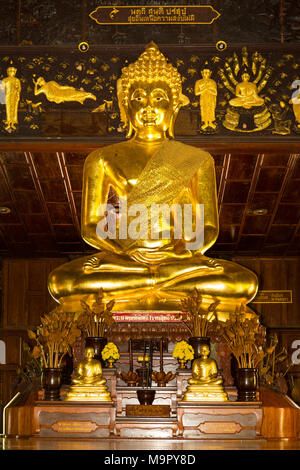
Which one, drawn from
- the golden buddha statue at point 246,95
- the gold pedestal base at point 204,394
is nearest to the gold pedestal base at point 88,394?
the gold pedestal base at point 204,394

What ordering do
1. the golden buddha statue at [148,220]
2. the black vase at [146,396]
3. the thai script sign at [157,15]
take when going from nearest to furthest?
the black vase at [146,396] < the golden buddha statue at [148,220] < the thai script sign at [157,15]

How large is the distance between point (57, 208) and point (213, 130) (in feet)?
5.55

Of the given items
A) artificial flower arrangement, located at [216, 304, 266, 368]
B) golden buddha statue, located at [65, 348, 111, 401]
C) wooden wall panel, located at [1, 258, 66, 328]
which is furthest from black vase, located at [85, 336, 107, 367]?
wooden wall panel, located at [1, 258, 66, 328]

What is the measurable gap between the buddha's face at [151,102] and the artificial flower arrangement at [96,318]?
5.34 feet

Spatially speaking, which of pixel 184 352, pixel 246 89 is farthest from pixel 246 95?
pixel 184 352

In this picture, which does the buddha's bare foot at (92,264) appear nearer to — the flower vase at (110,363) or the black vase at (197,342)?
the flower vase at (110,363)

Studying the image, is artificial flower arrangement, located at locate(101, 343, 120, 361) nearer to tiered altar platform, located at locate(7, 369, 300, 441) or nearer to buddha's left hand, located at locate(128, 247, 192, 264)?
tiered altar platform, located at locate(7, 369, 300, 441)

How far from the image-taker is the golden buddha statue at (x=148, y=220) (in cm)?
439

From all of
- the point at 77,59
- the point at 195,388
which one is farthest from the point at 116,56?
the point at 195,388

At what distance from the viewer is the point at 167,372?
416cm

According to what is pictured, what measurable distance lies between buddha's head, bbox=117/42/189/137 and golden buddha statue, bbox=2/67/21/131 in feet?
3.31

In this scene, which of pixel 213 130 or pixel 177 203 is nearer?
pixel 177 203
